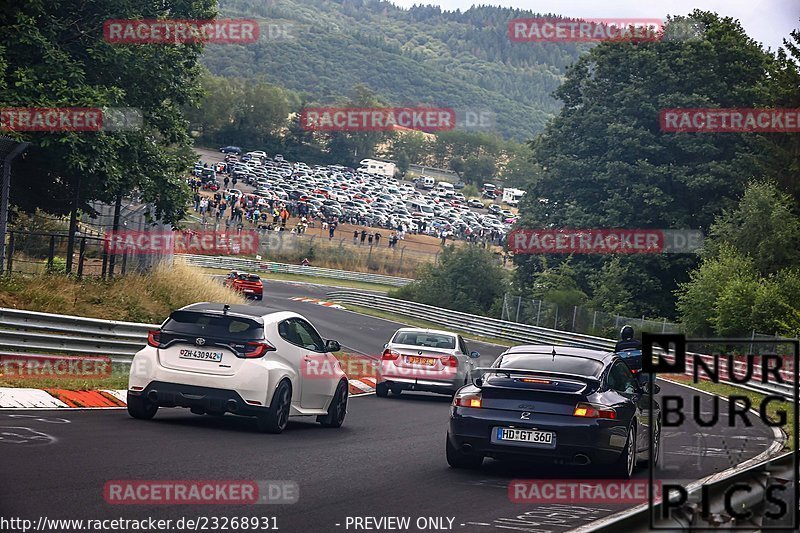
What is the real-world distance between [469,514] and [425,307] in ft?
157

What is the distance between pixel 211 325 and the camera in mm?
13961

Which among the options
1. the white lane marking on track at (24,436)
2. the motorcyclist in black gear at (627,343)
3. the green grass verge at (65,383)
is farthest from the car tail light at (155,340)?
the motorcyclist in black gear at (627,343)

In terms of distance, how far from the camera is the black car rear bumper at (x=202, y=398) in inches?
529

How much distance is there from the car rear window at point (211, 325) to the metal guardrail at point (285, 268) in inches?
2252

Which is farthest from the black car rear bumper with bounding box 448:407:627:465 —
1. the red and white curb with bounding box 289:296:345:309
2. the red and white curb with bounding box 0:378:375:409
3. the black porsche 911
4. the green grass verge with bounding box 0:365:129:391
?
the red and white curb with bounding box 289:296:345:309

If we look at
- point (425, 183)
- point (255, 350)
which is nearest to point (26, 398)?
point (255, 350)

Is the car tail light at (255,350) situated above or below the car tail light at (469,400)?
above

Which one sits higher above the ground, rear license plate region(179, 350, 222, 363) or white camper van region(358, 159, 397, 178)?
white camper van region(358, 159, 397, 178)

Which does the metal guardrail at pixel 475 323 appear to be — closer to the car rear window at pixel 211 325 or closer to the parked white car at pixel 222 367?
the parked white car at pixel 222 367

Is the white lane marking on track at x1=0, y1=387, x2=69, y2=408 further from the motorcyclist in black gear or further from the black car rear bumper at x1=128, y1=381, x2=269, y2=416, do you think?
the motorcyclist in black gear

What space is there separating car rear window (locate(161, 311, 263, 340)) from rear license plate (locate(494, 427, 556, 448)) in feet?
12.0

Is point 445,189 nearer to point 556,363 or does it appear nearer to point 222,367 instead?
point 222,367

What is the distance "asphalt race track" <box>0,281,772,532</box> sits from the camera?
8.37m

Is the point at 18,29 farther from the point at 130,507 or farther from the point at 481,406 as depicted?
the point at 130,507
